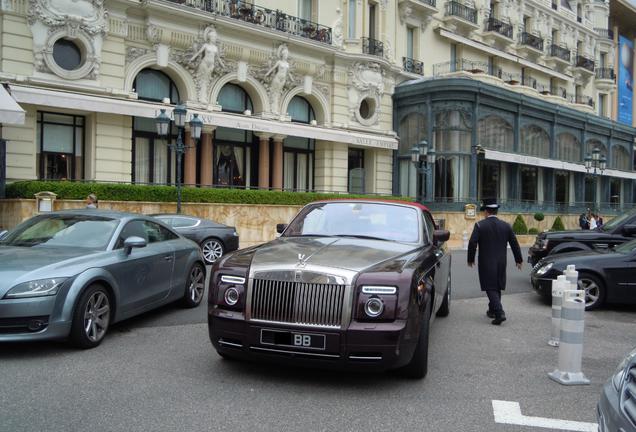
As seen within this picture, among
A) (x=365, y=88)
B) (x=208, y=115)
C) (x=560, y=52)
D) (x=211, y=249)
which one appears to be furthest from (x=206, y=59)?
(x=560, y=52)

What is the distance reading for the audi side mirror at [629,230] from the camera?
1166cm

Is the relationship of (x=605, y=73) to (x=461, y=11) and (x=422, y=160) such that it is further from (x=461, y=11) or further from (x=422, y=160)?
(x=422, y=160)

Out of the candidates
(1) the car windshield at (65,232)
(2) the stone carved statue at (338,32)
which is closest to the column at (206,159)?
(2) the stone carved statue at (338,32)

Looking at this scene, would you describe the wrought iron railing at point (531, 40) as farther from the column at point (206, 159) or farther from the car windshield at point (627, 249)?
the car windshield at point (627, 249)

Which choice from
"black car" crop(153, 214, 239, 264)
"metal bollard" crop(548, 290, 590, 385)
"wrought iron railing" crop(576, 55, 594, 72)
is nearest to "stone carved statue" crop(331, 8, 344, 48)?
"black car" crop(153, 214, 239, 264)

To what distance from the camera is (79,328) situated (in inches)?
227

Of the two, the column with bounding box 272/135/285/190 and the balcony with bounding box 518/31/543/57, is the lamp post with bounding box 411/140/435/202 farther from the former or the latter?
the balcony with bounding box 518/31/543/57

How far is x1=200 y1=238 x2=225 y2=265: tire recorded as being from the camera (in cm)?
1519

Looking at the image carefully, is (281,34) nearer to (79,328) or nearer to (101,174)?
(101,174)

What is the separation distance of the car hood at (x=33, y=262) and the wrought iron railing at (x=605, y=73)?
53.4 meters

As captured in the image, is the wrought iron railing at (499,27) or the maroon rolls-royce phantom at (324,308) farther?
the wrought iron railing at (499,27)

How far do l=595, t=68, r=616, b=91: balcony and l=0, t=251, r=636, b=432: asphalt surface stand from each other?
164ft

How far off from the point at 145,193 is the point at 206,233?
444 cm

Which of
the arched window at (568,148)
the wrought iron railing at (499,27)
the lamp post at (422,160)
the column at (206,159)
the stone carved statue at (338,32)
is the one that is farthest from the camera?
the wrought iron railing at (499,27)
